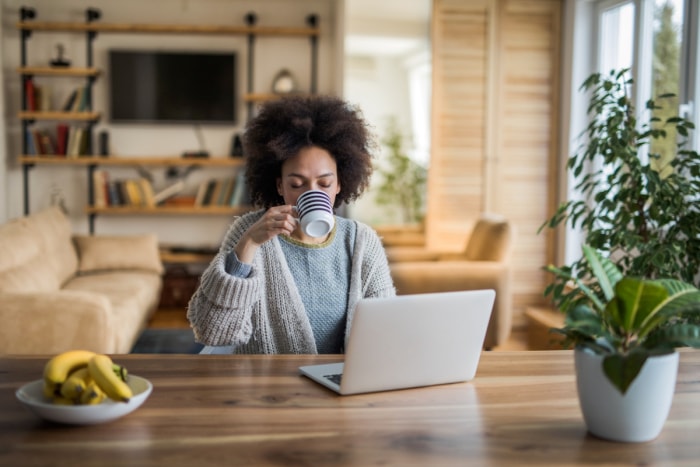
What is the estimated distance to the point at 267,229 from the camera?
172 cm

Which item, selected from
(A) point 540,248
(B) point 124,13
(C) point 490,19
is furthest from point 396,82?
(B) point 124,13

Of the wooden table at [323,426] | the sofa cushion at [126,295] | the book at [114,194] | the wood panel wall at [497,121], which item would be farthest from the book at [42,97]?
the wooden table at [323,426]

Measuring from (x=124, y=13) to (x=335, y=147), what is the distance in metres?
4.42

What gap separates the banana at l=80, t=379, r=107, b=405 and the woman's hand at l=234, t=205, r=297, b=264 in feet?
1.96

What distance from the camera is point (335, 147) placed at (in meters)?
2.13

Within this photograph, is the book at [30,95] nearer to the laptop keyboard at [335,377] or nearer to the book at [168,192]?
the book at [168,192]

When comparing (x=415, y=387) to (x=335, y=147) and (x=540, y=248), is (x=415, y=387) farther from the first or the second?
(x=540, y=248)

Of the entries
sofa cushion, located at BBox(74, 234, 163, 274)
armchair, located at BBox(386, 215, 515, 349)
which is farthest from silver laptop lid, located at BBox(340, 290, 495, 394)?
sofa cushion, located at BBox(74, 234, 163, 274)

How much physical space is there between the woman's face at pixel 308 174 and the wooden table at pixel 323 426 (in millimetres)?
590

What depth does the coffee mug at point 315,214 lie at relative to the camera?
60.2 inches

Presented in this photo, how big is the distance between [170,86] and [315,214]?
15.6ft

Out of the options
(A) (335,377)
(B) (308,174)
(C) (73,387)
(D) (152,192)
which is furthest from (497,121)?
(C) (73,387)

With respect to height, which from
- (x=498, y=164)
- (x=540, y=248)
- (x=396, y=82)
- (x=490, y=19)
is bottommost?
(x=540, y=248)

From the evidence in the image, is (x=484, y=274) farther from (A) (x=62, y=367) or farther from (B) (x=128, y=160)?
(A) (x=62, y=367)
